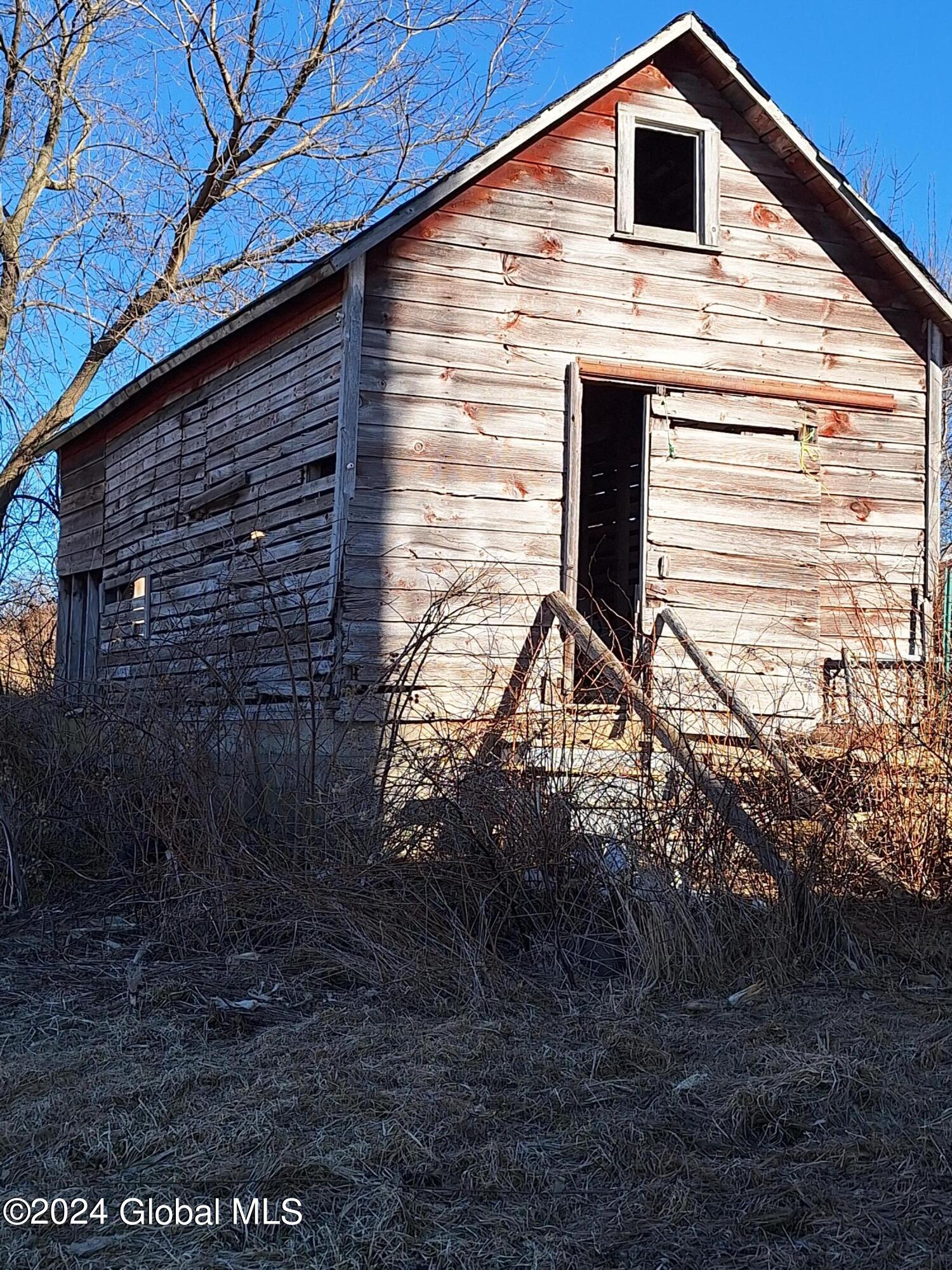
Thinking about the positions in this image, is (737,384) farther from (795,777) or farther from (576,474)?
(795,777)

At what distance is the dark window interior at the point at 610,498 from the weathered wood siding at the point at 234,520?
12.7 feet

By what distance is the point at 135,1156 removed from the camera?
411 centimetres

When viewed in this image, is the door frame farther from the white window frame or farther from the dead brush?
the dead brush

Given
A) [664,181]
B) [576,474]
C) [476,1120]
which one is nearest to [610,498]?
[664,181]

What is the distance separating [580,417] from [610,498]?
4.46 metres

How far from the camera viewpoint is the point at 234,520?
1173 cm

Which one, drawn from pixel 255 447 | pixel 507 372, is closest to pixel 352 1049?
pixel 507 372

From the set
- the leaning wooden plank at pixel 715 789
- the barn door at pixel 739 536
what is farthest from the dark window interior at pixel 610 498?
the leaning wooden plank at pixel 715 789

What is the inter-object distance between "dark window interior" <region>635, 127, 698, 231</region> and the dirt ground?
871 centimetres

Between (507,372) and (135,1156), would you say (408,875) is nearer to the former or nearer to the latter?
(135,1156)

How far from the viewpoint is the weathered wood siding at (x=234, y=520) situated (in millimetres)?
9914

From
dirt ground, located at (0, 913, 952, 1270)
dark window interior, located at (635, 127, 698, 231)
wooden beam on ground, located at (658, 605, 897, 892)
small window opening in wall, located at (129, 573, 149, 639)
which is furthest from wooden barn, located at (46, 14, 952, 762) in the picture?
dirt ground, located at (0, 913, 952, 1270)

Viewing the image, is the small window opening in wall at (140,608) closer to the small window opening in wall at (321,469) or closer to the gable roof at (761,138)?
the gable roof at (761,138)

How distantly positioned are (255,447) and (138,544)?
10.4ft
